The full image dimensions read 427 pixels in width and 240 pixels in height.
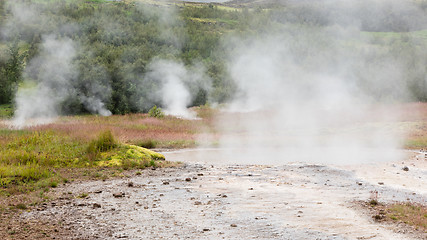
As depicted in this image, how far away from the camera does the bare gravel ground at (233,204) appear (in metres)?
7.19

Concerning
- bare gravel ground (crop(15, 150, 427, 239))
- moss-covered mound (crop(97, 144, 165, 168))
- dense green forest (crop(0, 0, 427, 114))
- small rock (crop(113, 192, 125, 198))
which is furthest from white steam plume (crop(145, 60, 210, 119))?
small rock (crop(113, 192, 125, 198))

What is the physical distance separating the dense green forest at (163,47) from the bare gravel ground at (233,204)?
28.2 m

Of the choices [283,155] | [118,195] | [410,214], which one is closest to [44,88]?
[283,155]

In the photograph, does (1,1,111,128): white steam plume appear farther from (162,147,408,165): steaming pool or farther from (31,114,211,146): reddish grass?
(162,147,408,165): steaming pool

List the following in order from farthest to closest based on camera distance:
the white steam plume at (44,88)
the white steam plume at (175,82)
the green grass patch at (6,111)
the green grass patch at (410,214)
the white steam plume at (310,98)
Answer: the white steam plume at (175,82)
the green grass patch at (6,111)
the white steam plume at (44,88)
the white steam plume at (310,98)
the green grass patch at (410,214)

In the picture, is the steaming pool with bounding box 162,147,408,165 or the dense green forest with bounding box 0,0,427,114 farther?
the dense green forest with bounding box 0,0,427,114

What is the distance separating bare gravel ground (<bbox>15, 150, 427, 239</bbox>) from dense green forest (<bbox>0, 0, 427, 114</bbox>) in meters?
28.2

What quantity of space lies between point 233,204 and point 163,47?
50.3m

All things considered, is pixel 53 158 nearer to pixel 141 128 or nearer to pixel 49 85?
pixel 141 128

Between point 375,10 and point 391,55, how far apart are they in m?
37.0

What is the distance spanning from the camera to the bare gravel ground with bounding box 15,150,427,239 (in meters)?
7.19

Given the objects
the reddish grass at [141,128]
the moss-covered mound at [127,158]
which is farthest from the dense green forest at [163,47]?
the moss-covered mound at [127,158]

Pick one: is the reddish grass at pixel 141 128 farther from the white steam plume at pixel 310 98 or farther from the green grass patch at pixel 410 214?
the green grass patch at pixel 410 214

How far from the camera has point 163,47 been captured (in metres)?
57.3
